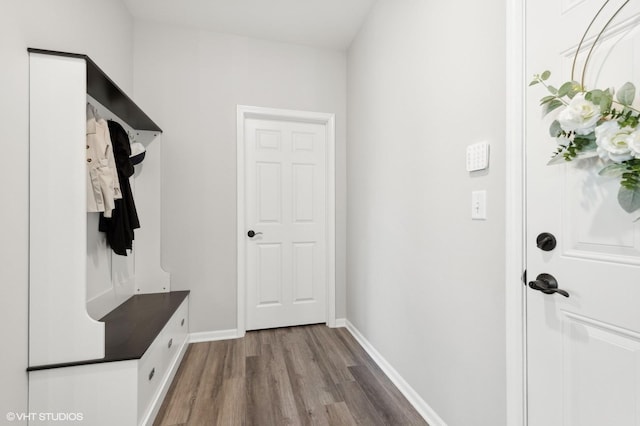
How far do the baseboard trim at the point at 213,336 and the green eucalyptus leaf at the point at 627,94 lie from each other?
2.80 meters

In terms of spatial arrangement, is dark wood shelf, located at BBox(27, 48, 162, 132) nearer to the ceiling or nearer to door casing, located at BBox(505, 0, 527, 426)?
the ceiling

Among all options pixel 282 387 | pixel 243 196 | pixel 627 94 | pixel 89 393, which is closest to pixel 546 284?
pixel 627 94

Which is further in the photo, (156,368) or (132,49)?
(132,49)

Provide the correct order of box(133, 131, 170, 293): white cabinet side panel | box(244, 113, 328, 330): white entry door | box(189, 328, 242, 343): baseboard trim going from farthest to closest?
box(244, 113, 328, 330): white entry door < box(189, 328, 242, 343): baseboard trim < box(133, 131, 170, 293): white cabinet side panel

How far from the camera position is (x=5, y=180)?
1.14 meters

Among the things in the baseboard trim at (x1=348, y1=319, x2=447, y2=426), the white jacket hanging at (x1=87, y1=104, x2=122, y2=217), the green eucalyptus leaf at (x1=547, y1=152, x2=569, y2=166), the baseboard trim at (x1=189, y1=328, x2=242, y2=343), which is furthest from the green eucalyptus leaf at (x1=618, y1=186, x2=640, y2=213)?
the baseboard trim at (x1=189, y1=328, x2=242, y2=343)

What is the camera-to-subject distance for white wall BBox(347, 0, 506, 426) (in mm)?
1183

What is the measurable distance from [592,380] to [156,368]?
200cm

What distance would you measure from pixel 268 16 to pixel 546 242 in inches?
100

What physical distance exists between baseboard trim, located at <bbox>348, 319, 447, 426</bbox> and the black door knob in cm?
108

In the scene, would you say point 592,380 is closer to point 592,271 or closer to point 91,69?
Result: point 592,271

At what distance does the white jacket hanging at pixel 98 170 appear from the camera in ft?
5.13

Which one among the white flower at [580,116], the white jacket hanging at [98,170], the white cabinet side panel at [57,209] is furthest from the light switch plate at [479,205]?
the white jacket hanging at [98,170]

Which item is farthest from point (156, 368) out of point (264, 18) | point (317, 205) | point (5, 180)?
point (264, 18)
